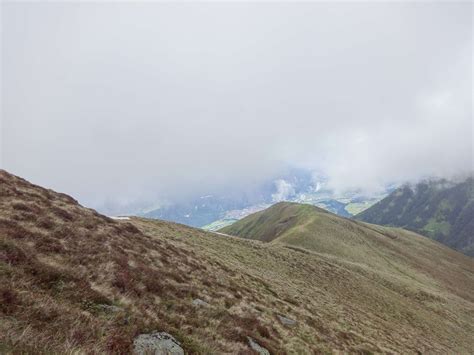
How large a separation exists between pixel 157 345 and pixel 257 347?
6.64 meters

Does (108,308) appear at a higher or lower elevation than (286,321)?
higher

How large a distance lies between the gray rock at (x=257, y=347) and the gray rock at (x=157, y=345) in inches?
201

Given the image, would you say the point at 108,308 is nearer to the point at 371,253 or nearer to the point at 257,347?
the point at 257,347

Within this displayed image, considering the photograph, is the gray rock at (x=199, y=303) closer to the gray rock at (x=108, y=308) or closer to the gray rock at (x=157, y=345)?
the gray rock at (x=157, y=345)

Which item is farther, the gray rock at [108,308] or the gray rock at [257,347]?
the gray rock at [257,347]

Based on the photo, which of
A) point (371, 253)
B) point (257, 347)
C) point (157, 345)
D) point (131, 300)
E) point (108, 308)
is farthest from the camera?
point (371, 253)

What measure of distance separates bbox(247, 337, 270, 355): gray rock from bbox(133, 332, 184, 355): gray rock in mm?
5107

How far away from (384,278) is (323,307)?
45400 millimetres

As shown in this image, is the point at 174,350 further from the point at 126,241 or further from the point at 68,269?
the point at 126,241

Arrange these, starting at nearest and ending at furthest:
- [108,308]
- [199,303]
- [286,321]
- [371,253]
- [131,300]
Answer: [108,308] < [131,300] < [199,303] < [286,321] < [371,253]

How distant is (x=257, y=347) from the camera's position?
14664 millimetres

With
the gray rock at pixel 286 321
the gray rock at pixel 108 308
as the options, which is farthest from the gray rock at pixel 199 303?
the gray rock at pixel 286 321

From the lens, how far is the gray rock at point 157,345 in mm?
9422

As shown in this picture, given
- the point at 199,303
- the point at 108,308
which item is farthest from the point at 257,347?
the point at 108,308
